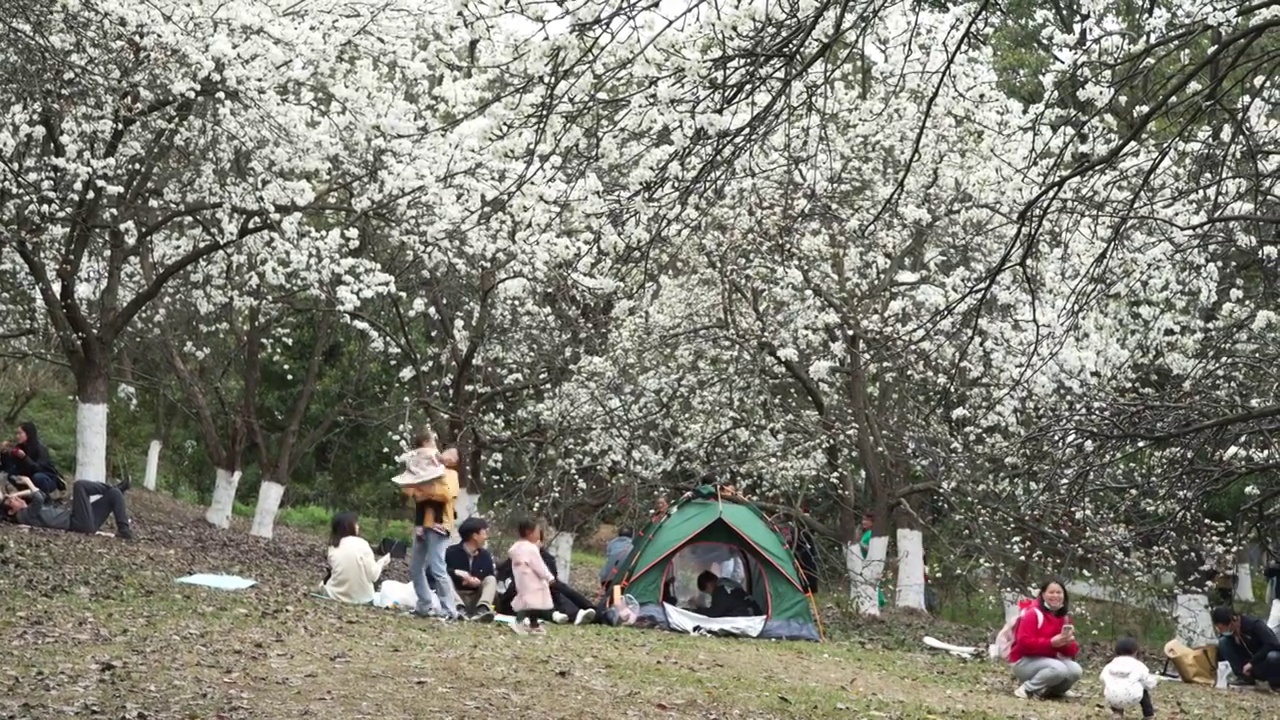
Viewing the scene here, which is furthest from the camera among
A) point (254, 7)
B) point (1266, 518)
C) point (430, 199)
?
point (430, 199)

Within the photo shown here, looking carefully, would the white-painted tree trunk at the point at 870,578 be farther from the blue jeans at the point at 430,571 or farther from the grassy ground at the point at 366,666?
the blue jeans at the point at 430,571

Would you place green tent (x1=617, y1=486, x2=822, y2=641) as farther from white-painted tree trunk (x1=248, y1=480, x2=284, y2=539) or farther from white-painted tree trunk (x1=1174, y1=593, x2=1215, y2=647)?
white-painted tree trunk (x1=248, y1=480, x2=284, y2=539)

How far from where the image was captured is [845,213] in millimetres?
19938

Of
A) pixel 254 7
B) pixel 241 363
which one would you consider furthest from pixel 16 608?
pixel 241 363

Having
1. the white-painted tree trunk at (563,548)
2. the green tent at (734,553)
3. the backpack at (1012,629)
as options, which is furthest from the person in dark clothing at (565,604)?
the white-painted tree trunk at (563,548)

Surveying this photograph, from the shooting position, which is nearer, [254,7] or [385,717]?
[385,717]

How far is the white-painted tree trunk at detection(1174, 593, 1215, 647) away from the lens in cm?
1991

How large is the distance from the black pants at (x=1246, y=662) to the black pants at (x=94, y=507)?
38.4ft

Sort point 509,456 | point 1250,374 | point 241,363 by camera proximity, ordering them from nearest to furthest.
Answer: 1. point 1250,374
2. point 509,456
3. point 241,363

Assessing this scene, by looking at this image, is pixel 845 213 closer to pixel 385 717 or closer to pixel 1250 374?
pixel 1250 374

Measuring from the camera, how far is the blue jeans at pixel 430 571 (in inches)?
540

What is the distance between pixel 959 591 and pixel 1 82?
54.0ft

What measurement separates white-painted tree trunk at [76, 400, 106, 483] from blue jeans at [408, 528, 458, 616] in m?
6.35

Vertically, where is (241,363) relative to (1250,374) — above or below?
above
